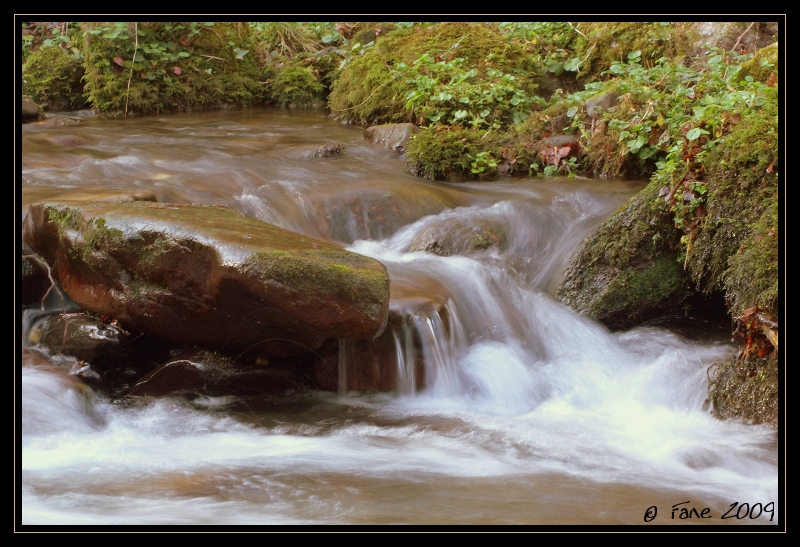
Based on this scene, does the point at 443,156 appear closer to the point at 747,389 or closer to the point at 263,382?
the point at 263,382

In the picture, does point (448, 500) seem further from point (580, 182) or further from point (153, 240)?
point (580, 182)

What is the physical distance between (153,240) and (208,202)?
5.99 feet

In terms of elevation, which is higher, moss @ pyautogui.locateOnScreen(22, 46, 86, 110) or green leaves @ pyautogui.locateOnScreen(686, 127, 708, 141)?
moss @ pyautogui.locateOnScreen(22, 46, 86, 110)

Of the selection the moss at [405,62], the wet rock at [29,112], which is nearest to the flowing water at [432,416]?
the wet rock at [29,112]

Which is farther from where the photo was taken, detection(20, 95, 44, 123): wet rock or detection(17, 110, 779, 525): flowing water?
detection(20, 95, 44, 123): wet rock

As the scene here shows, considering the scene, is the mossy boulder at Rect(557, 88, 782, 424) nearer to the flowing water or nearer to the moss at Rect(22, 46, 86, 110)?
the flowing water

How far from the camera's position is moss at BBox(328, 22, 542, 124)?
8.87 metres

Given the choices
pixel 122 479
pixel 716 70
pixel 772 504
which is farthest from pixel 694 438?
pixel 716 70

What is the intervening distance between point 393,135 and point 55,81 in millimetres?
5158

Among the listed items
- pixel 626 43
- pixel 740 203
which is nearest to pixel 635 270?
pixel 740 203

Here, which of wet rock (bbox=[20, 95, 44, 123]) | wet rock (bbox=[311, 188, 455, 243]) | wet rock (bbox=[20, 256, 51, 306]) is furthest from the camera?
wet rock (bbox=[20, 95, 44, 123])

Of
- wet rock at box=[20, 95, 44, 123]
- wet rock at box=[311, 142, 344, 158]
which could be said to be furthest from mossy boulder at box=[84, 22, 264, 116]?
wet rock at box=[311, 142, 344, 158]

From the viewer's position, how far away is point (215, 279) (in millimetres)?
3967

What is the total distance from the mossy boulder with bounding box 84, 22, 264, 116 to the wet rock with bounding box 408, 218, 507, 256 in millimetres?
5922
